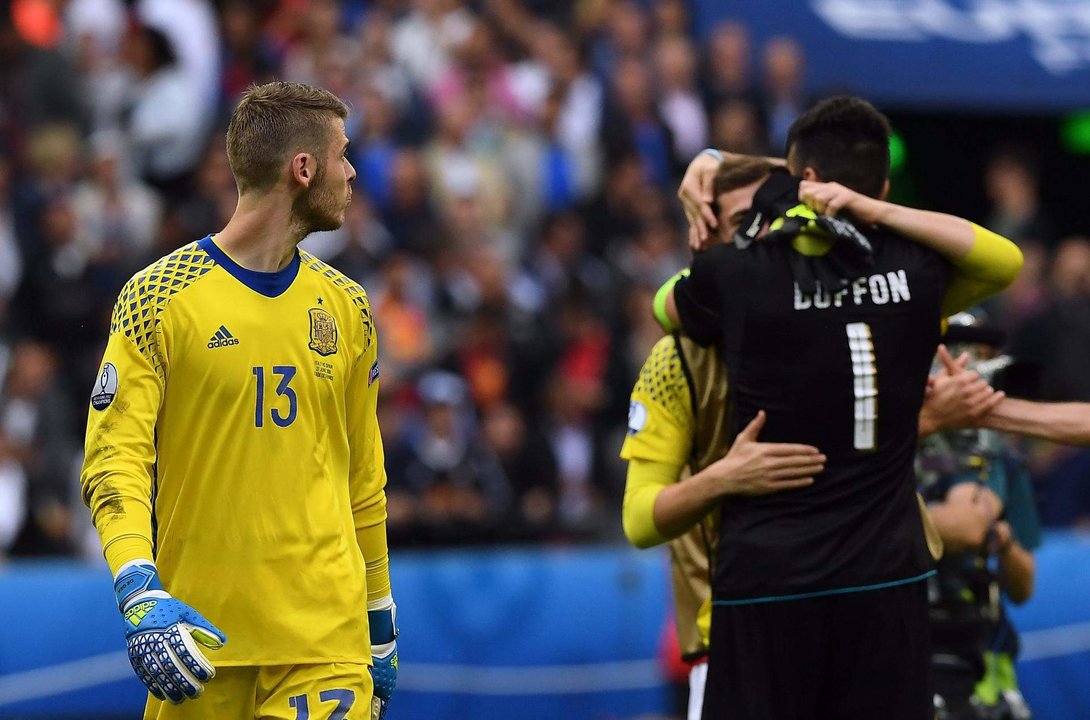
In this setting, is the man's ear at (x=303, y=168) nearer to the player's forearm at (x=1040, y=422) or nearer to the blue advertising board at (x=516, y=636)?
the player's forearm at (x=1040, y=422)

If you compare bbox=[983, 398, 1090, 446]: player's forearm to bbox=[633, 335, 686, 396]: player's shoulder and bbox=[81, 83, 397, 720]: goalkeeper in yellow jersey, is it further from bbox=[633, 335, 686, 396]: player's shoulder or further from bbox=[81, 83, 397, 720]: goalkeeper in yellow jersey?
bbox=[81, 83, 397, 720]: goalkeeper in yellow jersey

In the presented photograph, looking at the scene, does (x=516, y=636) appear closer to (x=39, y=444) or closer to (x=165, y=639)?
(x=39, y=444)

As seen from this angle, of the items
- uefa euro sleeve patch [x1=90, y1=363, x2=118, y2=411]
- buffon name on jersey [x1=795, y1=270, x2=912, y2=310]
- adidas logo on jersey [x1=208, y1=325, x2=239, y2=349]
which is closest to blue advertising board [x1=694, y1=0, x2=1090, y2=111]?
buffon name on jersey [x1=795, y1=270, x2=912, y2=310]

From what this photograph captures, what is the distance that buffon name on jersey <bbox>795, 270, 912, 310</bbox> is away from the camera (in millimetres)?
4727

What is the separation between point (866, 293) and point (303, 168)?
5.08 ft

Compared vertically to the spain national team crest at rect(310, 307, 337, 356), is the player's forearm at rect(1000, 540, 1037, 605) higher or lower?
lower

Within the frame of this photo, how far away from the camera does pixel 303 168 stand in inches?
180

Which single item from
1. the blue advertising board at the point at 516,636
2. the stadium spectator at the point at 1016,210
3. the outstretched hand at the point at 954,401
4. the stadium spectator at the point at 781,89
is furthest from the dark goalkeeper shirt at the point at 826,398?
the stadium spectator at the point at 1016,210

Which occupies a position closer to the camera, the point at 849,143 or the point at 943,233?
the point at 943,233

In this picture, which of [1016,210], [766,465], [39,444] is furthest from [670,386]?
[1016,210]

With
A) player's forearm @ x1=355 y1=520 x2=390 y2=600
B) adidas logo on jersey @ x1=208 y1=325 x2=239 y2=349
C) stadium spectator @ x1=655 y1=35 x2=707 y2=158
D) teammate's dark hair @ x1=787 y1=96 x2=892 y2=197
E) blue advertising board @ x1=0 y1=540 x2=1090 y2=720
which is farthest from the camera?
stadium spectator @ x1=655 y1=35 x2=707 y2=158

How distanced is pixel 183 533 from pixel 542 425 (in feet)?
28.3

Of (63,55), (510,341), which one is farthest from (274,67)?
(510,341)

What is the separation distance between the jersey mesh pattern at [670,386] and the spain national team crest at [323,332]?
1.06 meters
